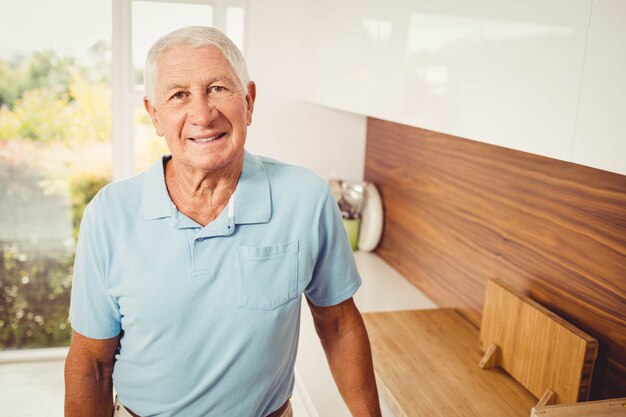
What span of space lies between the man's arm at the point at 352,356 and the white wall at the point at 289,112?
1446 millimetres

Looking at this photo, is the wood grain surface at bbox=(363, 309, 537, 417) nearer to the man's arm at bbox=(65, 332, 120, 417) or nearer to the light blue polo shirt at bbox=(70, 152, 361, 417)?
the light blue polo shirt at bbox=(70, 152, 361, 417)

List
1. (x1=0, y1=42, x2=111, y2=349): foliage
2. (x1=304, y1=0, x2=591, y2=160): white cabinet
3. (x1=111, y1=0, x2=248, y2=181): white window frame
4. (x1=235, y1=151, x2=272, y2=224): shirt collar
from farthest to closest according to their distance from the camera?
(x1=0, y1=42, x2=111, y2=349): foliage, (x1=111, y1=0, x2=248, y2=181): white window frame, (x1=235, y1=151, x2=272, y2=224): shirt collar, (x1=304, y1=0, x2=591, y2=160): white cabinet

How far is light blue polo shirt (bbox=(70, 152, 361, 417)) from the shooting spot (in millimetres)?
936

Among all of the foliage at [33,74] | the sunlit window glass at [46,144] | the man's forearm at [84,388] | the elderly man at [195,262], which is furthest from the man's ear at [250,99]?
the foliage at [33,74]

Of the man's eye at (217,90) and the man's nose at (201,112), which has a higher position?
the man's eye at (217,90)

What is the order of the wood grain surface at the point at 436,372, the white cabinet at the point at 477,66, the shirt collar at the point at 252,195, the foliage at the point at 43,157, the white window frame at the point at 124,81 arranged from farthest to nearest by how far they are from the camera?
the foliage at the point at 43,157, the white window frame at the point at 124,81, the wood grain surface at the point at 436,372, the shirt collar at the point at 252,195, the white cabinet at the point at 477,66

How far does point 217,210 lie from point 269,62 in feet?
4.87

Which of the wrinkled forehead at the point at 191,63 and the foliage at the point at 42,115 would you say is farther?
the foliage at the point at 42,115

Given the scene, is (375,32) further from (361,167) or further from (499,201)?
(361,167)

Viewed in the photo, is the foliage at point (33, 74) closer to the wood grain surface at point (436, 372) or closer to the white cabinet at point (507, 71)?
the white cabinet at point (507, 71)

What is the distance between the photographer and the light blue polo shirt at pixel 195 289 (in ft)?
3.07

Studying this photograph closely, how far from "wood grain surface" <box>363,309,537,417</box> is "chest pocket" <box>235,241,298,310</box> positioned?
0.44 metres

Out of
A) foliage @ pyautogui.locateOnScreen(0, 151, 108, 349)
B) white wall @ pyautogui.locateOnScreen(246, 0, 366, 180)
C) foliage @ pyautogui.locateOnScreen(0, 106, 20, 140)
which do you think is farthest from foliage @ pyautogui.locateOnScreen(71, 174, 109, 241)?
white wall @ pyautogui.locateOnScreen(246, 0, 366, 180)

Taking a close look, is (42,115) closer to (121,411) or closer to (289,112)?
(289,112)
